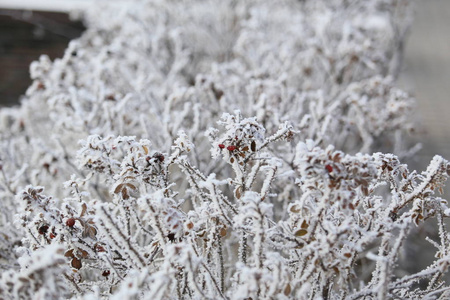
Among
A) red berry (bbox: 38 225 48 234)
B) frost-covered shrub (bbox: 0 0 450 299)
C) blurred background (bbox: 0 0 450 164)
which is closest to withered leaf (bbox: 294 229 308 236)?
frost-covered shrub (bbox: 0 0 450 299)

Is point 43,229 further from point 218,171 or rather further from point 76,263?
point 218,171

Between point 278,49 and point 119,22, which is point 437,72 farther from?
point 119,22

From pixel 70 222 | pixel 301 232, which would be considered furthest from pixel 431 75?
pixel 70 222

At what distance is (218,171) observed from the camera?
3.35 metres

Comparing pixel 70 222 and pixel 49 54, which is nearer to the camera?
pixel 70 222

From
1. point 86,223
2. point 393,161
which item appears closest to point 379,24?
point 393,161

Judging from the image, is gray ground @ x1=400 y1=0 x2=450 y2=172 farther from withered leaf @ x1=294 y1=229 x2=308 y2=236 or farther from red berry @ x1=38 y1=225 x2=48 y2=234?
red berry @ x1=38 y1=225 x2=48 y2=234

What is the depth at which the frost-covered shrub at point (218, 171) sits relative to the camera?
173 centimetres

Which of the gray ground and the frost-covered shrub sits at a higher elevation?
the gray ground

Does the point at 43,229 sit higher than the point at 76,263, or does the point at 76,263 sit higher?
the point at 43,229

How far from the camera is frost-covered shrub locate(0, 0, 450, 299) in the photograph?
1.73 meters

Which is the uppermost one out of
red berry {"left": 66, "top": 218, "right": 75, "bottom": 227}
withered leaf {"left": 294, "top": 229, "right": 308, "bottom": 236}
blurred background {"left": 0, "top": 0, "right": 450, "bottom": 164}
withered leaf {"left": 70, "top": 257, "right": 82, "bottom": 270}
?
blurred background {"left": 0, "top": 0, "right": 450, "bottom": 164}

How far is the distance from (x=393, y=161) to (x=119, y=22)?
472cm

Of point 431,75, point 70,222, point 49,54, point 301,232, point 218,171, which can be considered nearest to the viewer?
point 301,232
